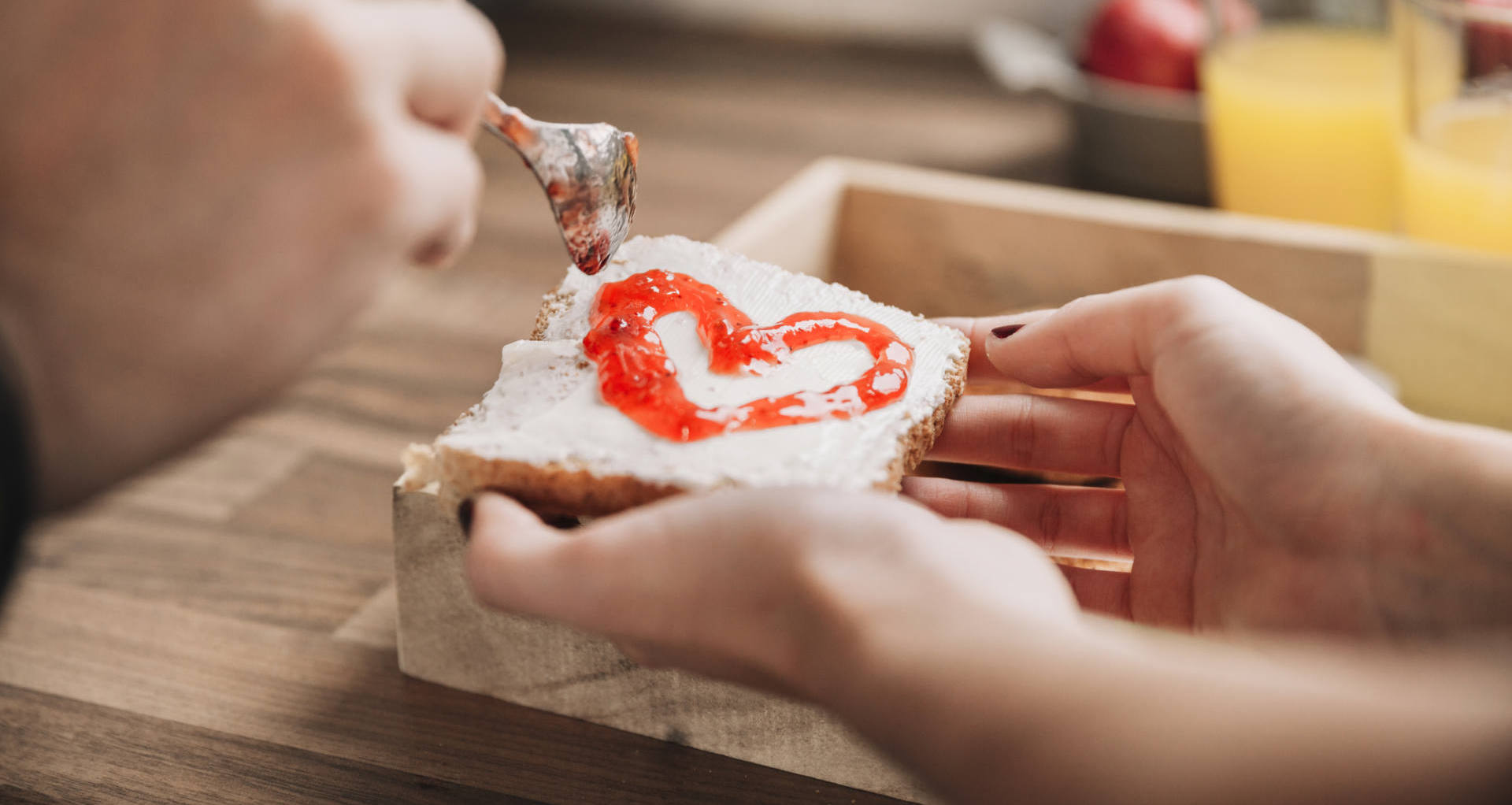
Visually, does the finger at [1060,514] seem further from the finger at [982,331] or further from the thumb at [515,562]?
the thumb at [515,562]

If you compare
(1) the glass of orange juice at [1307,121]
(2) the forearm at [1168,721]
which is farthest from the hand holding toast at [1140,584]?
(1) the glass of orange juice at [1307,121]

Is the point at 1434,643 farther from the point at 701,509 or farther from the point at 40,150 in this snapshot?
the point at 40,150

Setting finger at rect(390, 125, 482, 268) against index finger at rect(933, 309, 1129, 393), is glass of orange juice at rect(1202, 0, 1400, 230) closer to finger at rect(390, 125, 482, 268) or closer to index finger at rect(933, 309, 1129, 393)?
index finger at rect(933, 309, 1129, 393)

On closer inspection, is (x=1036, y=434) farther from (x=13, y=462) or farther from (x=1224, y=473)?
(x=13, y=462)

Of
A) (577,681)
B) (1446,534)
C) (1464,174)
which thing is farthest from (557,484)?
(1464,174)

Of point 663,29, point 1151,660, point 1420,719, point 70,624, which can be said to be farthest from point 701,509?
point 663,29

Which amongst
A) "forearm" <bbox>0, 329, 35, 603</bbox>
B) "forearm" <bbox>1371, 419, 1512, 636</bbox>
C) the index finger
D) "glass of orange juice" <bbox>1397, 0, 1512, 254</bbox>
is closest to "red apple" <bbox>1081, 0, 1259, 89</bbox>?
"glass of orange juice" <bbox>1397, 0, 1512, 254</bbox>
